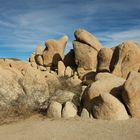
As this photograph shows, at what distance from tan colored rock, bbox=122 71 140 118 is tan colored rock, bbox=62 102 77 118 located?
93.9 inches

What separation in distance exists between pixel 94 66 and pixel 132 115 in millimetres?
17498

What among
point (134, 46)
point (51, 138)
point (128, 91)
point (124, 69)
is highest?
point (134, 46)

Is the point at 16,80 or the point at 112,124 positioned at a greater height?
the point at 16,80

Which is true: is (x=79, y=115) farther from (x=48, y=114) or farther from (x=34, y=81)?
(x=34, y=81)

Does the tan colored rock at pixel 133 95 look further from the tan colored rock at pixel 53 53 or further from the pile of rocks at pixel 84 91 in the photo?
the tan colored rock at pixel 53 53

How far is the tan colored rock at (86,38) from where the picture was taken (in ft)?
105

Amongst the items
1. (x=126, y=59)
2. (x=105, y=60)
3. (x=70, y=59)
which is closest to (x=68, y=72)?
(x=70, y=59)

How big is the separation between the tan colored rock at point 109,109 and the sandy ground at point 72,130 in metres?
0.45

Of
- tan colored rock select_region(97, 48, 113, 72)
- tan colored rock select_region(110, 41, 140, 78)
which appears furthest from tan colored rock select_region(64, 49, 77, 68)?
tan colored rock select_region(110, 41, 140, 78)

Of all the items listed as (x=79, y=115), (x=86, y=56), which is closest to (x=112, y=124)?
(x=79, y=115)

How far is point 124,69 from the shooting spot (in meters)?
23.4

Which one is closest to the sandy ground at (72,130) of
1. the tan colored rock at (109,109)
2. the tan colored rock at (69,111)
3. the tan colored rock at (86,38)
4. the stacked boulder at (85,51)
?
the tan colored rock at (109,109)

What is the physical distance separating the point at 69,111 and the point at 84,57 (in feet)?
55.2

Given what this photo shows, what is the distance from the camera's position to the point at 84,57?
103 ft
